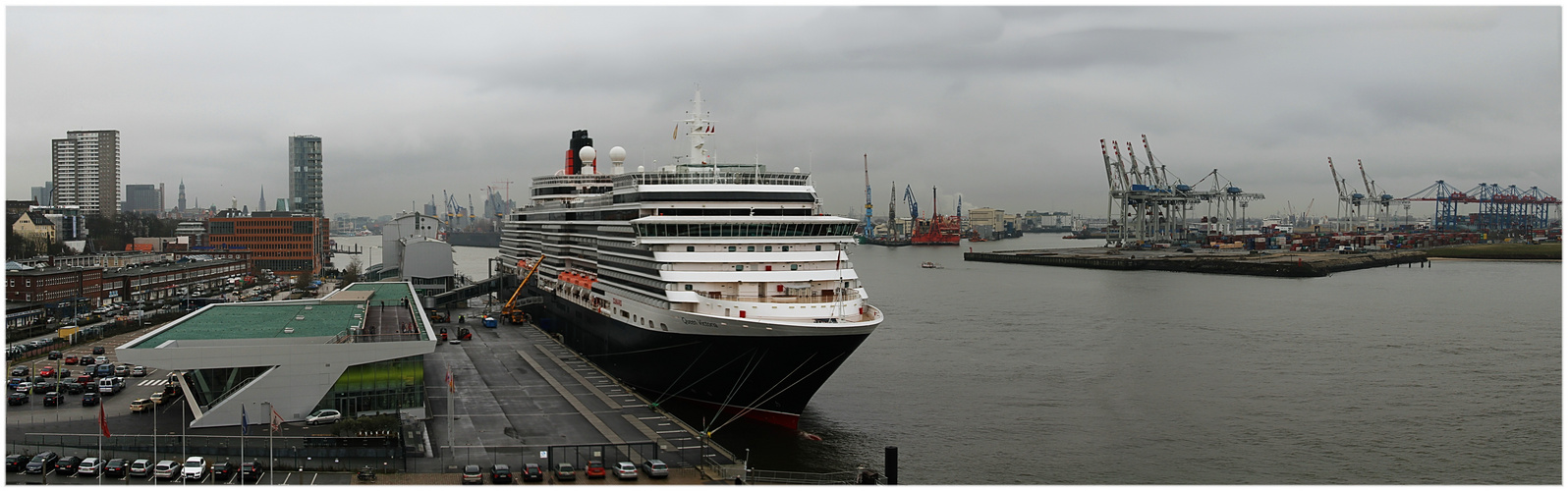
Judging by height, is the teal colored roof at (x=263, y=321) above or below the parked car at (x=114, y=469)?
above

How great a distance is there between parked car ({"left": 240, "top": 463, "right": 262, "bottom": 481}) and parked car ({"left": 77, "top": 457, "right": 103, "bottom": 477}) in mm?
1950

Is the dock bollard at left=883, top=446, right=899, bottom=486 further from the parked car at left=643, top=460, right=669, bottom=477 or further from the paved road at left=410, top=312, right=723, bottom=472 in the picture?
the parked car at left=643, top=460, right=669, bottom=477

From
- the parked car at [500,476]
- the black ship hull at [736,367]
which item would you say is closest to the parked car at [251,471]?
the parked car at [500,476]

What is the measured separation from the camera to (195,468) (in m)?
14.5

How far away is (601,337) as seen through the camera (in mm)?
23875

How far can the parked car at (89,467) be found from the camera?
579 inches

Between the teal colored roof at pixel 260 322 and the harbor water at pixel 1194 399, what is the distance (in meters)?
8.14

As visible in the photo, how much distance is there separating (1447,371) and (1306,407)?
6637 millimetres

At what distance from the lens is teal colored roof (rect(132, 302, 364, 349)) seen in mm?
19609

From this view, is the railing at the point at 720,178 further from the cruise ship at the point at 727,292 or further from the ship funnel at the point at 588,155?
the ship funnel at the point at 588,155

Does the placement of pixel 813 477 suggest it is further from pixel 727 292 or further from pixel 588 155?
pixel 588 155

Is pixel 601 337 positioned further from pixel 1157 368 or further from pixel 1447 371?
pixel 1447 371

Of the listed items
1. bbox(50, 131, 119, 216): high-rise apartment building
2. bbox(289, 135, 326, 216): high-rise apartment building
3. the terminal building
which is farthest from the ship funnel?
bbox(50, 131, 119, 216): high-rise apartment building

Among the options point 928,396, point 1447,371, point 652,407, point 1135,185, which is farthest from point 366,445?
point 1135,185
